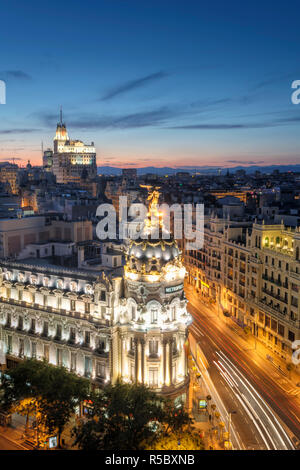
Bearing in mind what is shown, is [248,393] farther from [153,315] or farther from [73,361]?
[73,361]

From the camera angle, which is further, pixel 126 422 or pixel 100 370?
pixel 100 370

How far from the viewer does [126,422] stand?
5284cm

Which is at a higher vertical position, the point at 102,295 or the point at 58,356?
the point at 102,295

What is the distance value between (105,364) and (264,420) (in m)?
26.8

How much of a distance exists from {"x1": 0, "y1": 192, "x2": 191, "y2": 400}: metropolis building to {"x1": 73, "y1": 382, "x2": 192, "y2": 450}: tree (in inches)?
408

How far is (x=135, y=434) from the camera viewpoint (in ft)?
170

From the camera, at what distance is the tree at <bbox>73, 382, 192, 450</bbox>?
50781 mm

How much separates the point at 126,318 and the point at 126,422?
19816mm

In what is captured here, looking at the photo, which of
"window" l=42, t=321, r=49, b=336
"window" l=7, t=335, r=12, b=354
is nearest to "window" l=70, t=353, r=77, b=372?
"window" l=42, t=321, r=49, b=336

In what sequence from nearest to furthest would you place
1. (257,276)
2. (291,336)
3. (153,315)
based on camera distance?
(153,315), (291,336), (257,276)

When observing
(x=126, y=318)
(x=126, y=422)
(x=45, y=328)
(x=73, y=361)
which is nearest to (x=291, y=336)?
(x=126, y=318)

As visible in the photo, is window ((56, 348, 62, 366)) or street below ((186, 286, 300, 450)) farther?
window ((56, 348, 62, 366))

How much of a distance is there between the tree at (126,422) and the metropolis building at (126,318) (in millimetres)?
10354

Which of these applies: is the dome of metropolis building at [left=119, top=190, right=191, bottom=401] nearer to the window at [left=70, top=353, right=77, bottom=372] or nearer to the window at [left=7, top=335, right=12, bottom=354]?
the window at [left=70, top=353, right=77, bottom=372]
